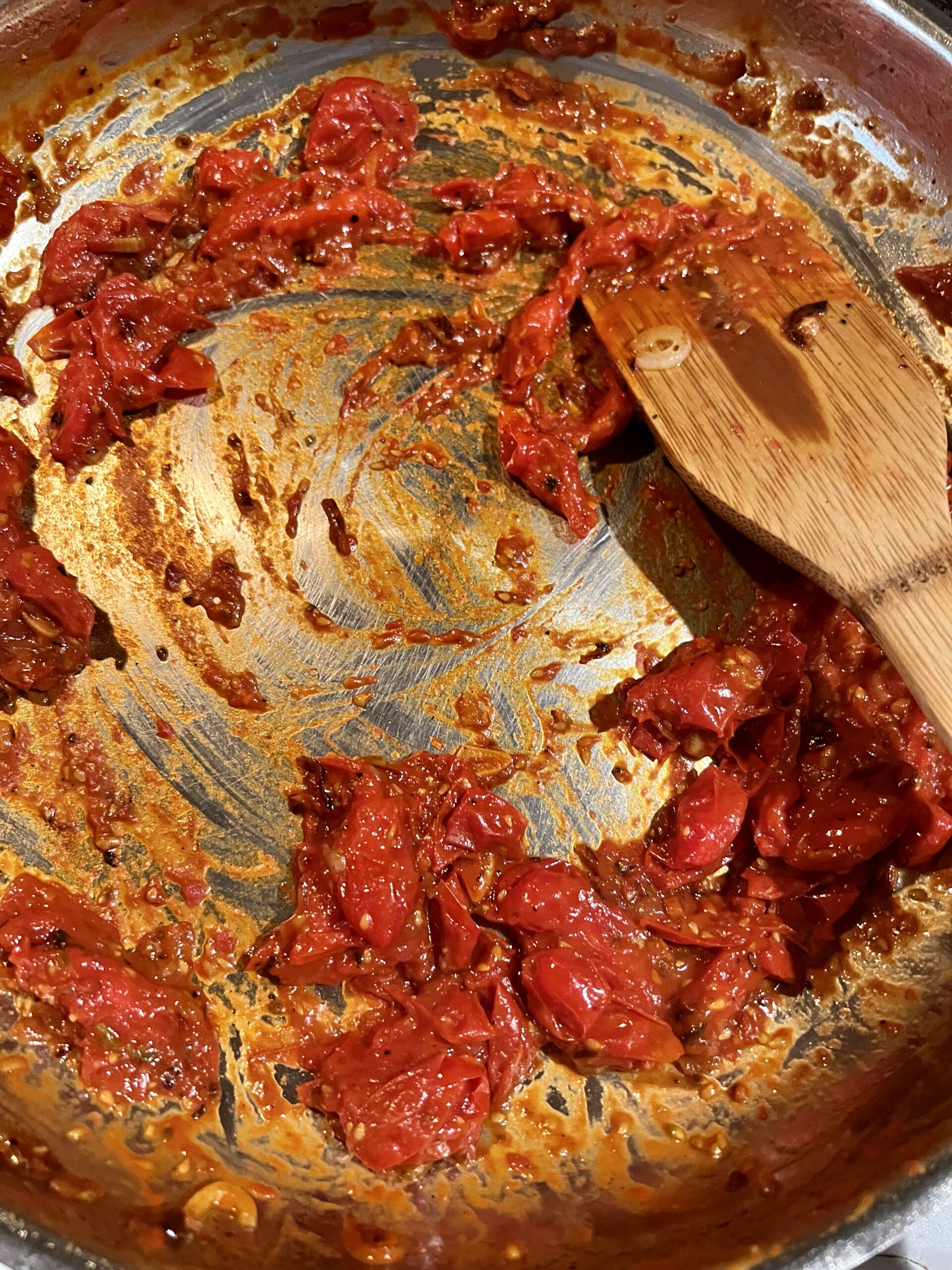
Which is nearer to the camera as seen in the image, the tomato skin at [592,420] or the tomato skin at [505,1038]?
the tomato skin at [505,1038]

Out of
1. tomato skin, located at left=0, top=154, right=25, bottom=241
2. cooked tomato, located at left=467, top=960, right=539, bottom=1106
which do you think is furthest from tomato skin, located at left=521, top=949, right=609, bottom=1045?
tomato skin, located at left=0, top=154, right=25, bottom=241

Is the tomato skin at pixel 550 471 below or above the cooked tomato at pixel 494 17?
below

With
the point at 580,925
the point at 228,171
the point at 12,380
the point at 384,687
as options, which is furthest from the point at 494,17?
the point at 580,925

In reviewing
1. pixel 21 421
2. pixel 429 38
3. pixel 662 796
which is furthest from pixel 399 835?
pixel 429 38

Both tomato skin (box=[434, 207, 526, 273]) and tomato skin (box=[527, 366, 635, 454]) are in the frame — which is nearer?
tomato skin (box=[527, 366, 635, 454])

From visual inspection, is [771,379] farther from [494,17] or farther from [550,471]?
[494,17]

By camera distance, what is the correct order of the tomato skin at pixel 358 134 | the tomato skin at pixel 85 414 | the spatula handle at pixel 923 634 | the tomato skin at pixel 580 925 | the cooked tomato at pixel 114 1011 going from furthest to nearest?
the tomato skin at pixel 358 134 → the tomato skin at pixel 85 414 → the tomato skin at pixel 580 925 → the cooked tomato at pixel 114 1011 → the spatula handle at pixel 923 634

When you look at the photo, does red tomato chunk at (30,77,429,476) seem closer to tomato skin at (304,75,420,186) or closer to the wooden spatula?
tomato skin at (304,75,420,186)

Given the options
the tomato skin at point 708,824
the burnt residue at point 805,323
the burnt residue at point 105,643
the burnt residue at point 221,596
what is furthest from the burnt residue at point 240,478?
the burnt residue at point 805,323

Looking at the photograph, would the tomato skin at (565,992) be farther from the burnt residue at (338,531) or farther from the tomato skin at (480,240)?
the tomato skin at (480,240)
